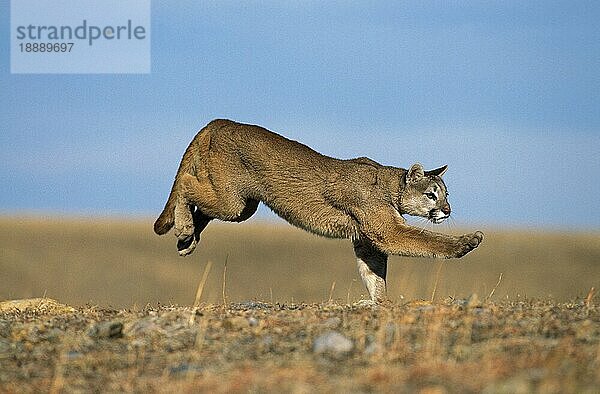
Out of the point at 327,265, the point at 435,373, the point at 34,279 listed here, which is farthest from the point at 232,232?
the point at 435,373

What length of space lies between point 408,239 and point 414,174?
95 centimetres

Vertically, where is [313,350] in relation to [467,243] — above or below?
below

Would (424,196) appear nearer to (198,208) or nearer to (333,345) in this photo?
(198,208)

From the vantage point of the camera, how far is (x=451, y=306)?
33.3ft

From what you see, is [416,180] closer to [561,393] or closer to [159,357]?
[159,357]

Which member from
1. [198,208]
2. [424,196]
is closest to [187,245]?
[198,208]

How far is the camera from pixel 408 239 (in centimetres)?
1282

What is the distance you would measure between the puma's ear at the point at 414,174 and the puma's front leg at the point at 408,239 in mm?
514

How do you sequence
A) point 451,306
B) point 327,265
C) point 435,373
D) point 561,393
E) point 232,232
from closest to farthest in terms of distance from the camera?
point 561,393
point 435,373
point 451,306
point 327,265
point 232,232

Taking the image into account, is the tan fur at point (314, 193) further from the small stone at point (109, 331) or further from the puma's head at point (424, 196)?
the small stone at point (109, 331)

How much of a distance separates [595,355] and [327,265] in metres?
29.3

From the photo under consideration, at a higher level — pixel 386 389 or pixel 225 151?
pixel 225 151

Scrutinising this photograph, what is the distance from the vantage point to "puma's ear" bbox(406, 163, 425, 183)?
13.3m

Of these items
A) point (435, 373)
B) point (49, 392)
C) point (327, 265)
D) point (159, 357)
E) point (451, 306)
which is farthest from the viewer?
point (327, 265)
